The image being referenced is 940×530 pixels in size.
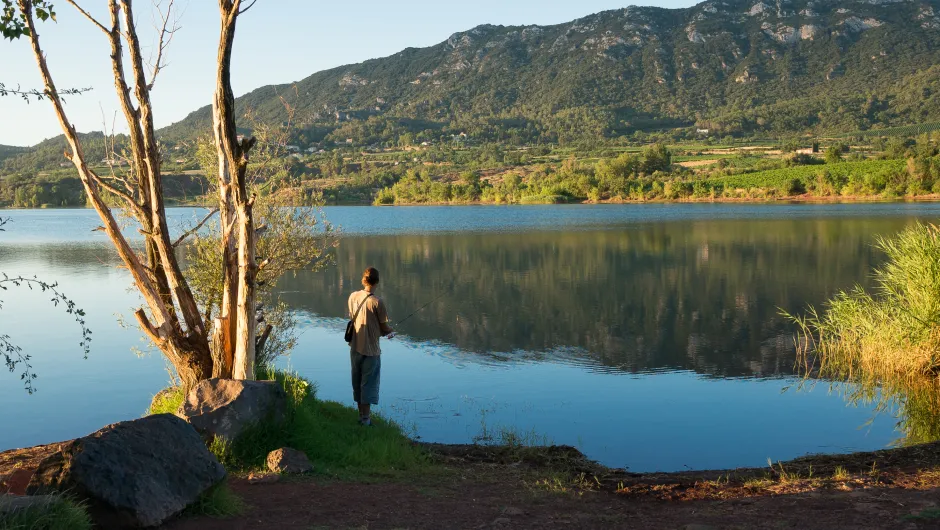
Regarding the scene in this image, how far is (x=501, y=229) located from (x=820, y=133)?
11409 cm

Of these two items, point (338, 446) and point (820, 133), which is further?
point (820, 133)

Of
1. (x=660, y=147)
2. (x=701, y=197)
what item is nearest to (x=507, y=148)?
(x=660, y=147)

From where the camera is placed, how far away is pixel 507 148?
157000 mm

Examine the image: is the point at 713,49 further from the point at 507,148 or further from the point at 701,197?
the point at 701,197

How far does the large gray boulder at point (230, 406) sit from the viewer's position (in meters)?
7.08

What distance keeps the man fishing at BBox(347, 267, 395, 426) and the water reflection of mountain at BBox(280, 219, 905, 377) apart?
7172 mm

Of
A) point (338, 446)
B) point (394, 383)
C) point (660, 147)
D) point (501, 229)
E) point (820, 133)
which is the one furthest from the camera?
point (820, 133)

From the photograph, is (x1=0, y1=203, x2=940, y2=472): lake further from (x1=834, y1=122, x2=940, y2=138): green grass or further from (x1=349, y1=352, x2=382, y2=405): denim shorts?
(x1=834, y1=122, x2=940, y2=138): green grass

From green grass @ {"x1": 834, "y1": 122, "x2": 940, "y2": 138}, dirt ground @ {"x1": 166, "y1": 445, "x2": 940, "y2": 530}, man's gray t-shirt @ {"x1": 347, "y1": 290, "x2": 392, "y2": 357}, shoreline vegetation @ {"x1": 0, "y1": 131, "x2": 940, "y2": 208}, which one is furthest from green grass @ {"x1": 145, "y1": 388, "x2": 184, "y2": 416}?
green grass @ {"x1": 834, "y1": 122, "x2": 940, "y2": 138}

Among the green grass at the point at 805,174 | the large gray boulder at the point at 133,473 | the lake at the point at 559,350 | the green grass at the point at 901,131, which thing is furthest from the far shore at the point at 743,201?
the large gray boulder at the point at 133,473

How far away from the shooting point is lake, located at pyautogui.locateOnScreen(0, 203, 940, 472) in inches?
421

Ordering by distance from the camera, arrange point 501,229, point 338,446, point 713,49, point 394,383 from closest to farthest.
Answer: point 338,446 → point 394,383 → point 501,229 → point 713,49

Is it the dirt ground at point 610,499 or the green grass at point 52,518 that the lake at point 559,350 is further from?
the green grass at point 52,518

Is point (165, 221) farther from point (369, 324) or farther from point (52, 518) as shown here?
point (52, 518)
